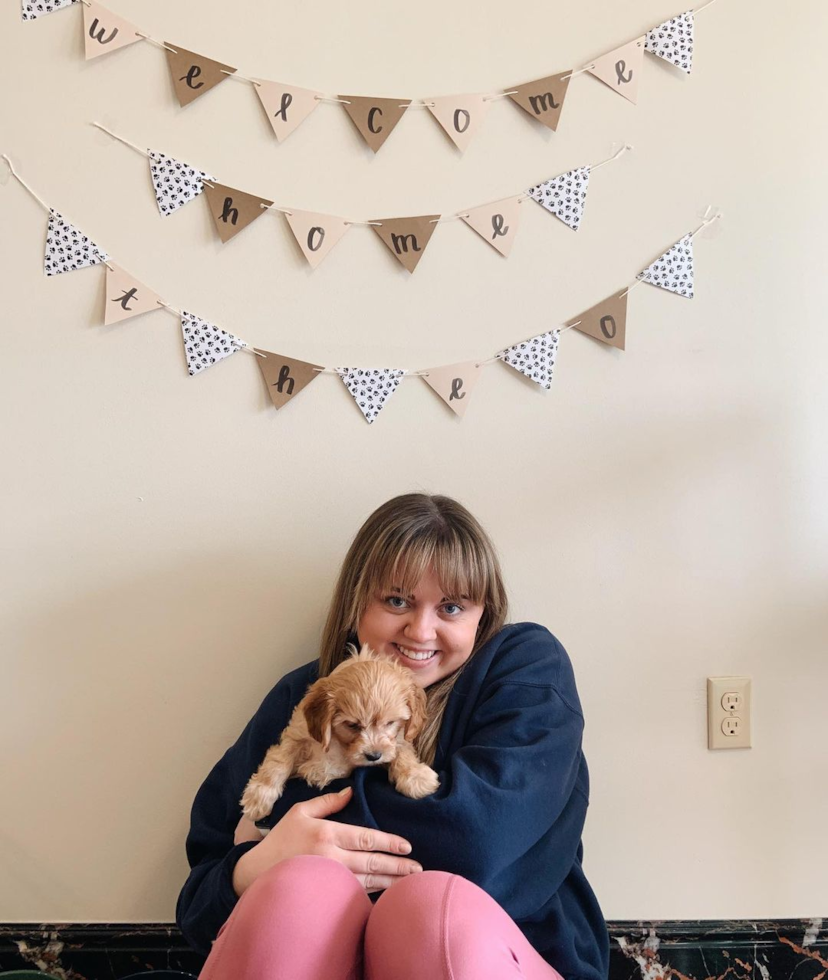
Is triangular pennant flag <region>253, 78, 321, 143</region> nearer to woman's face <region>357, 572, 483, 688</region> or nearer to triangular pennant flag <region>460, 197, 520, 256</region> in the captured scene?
triangular pennant flag <region>460, 197, 520, 256</region>

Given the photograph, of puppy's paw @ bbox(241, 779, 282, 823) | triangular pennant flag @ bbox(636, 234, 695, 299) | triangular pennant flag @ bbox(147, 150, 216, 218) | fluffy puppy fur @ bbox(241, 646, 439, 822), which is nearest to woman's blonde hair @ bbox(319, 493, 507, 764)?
fluffy puppy fur @ bbox(241, 646, 439, 822)

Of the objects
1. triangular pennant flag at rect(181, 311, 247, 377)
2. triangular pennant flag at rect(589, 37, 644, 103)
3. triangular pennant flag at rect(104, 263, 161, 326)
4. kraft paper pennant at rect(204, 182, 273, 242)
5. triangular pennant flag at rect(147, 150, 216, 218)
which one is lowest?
triangular pennant flag at rect(181, 311, 247, 377)

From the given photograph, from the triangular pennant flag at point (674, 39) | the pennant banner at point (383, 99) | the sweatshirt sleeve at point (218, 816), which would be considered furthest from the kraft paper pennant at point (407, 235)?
the sweatshirt sleeve at point (218, 816)

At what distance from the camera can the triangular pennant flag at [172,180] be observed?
4.94ft

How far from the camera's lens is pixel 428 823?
115cm

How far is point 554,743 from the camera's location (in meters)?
1.25

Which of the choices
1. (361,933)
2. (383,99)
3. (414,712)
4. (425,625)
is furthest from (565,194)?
(361,933)

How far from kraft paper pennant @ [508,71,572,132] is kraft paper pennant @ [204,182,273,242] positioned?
0.48 meters

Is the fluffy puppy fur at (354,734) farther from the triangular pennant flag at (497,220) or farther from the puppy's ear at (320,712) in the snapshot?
the triangular pennant flag at (497,220)

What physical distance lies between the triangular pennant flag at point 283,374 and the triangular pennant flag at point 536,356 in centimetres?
34

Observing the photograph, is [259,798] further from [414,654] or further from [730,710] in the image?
[730,710]

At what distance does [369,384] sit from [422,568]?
385 mm

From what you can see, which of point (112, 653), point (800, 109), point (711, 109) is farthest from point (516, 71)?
point (112, 653)

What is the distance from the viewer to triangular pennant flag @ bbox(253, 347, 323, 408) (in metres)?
1.53
